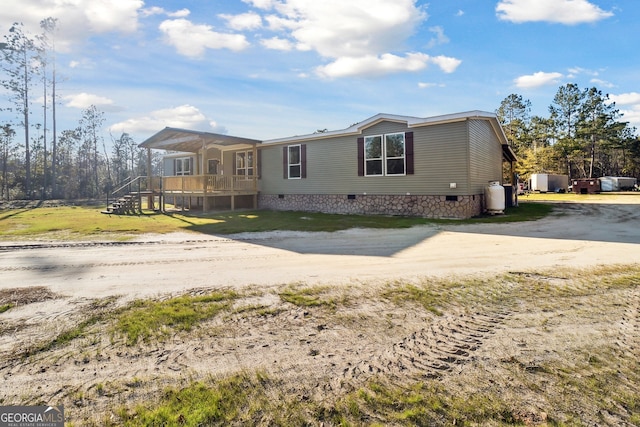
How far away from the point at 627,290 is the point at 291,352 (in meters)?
4.37

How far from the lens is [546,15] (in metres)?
12.8

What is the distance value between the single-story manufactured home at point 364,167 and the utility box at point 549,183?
15670mm

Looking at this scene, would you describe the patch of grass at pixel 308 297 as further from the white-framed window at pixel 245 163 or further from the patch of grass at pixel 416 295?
the white-framed window at pixel 245 163

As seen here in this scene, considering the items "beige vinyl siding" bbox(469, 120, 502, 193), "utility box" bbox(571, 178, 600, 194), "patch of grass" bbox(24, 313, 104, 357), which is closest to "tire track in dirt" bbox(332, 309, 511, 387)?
"patch of grass" bbox(24, 313, 104, 357)

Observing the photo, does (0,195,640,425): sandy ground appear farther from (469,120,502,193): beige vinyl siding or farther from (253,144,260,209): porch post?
(253,144,260,209): porch post

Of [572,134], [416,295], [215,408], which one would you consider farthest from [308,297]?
[572,134]

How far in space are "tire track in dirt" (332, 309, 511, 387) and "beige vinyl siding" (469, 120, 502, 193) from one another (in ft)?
32.1

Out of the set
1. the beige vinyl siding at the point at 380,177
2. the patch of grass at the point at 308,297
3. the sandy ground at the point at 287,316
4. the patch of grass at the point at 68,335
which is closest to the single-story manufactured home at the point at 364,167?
the beige vinyl siding at the point at 380,177

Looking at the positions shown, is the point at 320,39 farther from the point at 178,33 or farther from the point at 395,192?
the point at 395,192

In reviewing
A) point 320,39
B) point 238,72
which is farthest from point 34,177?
point 320,39

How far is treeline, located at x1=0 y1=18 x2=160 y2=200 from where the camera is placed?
88.2ft

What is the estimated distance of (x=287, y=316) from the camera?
3506mm

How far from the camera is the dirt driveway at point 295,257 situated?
16.0 ft

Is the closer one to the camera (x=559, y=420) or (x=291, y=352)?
(x=559, y=420)
